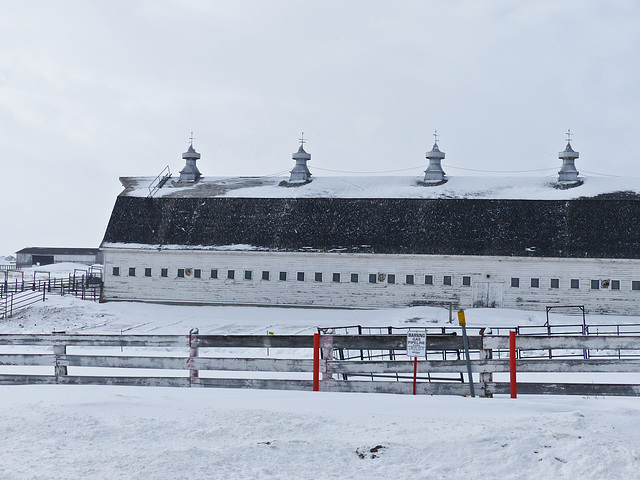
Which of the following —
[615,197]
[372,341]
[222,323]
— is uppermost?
[615,197]

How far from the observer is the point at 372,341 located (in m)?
10.1

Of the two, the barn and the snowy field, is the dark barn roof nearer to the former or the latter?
the barn

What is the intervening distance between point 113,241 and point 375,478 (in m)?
34.2

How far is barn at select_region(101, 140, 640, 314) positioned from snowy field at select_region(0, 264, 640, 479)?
24.1m

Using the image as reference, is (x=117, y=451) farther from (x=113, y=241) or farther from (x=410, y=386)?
(x=113, y=241)

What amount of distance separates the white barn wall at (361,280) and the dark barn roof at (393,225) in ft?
1.82

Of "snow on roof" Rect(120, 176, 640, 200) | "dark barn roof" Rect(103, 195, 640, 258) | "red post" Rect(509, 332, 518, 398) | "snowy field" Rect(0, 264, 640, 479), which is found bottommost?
"snowy field" Rect(0, 264, 640, 479)

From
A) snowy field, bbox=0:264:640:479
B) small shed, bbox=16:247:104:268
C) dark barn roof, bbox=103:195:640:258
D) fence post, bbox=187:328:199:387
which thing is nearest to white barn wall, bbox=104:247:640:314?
dark barn roof, bbox=103:195:640:258


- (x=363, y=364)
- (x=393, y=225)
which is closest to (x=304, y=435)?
(x=363, y=364)

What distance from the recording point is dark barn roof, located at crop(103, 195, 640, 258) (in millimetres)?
32906

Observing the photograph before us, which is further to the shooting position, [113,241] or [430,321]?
[113,241]

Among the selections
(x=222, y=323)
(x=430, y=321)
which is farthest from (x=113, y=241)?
(x=430, y=321)

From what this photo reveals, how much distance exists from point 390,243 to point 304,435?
1081 inches

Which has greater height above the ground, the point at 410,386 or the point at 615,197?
the point at 615,197
